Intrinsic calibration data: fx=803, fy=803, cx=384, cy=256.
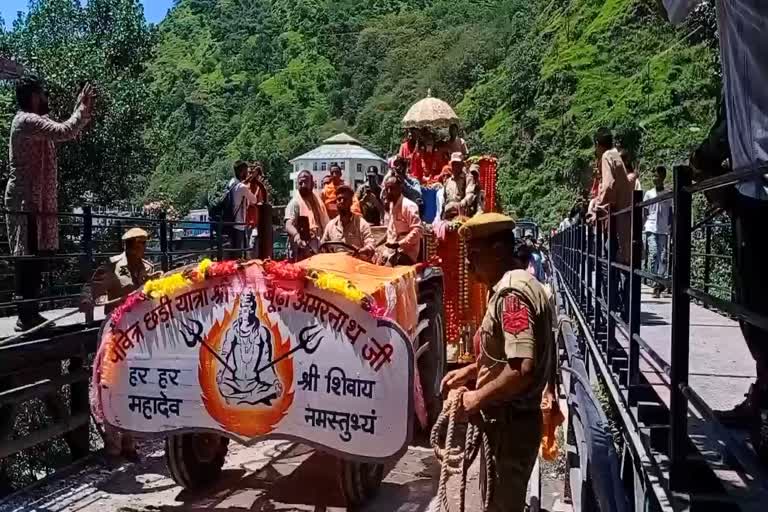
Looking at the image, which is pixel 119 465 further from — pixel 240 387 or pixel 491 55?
pixel 491 55

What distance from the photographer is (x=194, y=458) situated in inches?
251

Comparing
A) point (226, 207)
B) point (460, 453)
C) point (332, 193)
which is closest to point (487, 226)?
point (460, 453)

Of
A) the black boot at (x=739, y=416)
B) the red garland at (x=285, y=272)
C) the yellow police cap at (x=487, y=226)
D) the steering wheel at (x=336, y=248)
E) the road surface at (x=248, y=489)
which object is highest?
the yellow police cap at (x=487, y=226)

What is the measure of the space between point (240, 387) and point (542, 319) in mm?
2491

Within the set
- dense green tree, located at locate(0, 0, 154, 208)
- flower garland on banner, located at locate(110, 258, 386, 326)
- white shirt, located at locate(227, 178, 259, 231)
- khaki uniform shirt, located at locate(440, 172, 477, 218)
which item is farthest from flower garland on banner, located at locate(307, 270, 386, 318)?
dense green tree, located at locate(0, 0, 154, 208)

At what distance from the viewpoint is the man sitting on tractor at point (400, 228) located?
Result: 27.9 ft

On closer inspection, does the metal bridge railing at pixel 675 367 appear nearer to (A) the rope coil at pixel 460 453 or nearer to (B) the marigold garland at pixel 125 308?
(A) the rope coil at pixel 460 453

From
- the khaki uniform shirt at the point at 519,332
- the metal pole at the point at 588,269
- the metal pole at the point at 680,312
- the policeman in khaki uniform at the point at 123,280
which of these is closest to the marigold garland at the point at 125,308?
the policeman in khaki uniform at the point at 123,280

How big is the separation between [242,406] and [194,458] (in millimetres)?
1300

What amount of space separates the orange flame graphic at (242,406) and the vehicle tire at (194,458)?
2.41 feet

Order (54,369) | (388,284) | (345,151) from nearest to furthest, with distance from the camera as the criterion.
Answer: (388,284) → (54,369) → (345,151)

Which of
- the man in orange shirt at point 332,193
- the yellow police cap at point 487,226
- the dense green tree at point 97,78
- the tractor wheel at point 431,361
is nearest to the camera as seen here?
the yellow police cap at point 487,226

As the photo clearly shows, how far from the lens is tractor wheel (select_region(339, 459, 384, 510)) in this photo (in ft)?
18.9

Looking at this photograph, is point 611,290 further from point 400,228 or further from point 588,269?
point 400,228
